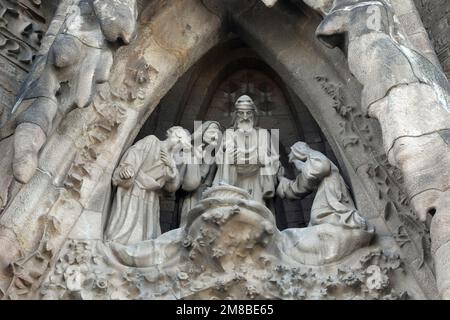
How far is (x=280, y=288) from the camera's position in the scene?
24.9 ft

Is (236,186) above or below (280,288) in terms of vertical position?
above

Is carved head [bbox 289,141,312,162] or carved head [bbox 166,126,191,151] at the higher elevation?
carved head [bbox 166,126,191,151]

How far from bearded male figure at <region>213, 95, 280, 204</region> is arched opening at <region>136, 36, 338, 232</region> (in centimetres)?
82

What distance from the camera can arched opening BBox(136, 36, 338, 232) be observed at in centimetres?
1023

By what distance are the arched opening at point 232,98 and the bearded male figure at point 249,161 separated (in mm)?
825

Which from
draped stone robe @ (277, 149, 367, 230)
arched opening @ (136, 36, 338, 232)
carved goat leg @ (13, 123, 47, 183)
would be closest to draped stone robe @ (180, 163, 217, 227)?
draped stone robe @ (277, 149, 367, 230)

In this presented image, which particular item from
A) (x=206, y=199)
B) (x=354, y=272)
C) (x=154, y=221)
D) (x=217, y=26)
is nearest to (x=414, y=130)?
(x=354, y=272)

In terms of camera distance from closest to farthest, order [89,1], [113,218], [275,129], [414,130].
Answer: [414,130], [113,218], [89,1], [275,129]

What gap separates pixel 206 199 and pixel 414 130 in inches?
61.1

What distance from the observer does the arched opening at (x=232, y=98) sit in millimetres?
10227

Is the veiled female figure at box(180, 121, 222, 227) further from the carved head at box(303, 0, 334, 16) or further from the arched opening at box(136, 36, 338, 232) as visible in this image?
the carved head at box(303, 0, 334, 16)

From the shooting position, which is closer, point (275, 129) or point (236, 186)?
point (236, 186)

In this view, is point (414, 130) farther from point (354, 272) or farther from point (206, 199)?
point (206, 199)

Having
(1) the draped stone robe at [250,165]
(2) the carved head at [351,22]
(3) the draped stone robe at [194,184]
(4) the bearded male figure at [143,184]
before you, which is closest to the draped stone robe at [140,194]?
(4) the bearded male figure at [143,184]
